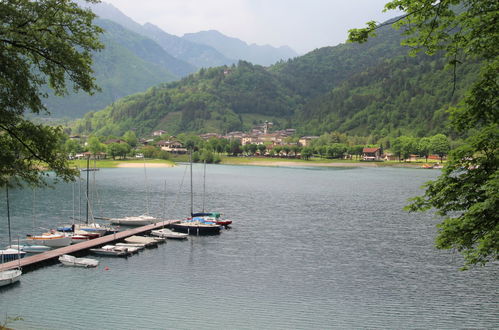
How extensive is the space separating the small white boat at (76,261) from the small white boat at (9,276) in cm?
635

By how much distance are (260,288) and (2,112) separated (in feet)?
92.1

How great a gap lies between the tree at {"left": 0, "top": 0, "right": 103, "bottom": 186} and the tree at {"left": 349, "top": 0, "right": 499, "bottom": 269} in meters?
12.0

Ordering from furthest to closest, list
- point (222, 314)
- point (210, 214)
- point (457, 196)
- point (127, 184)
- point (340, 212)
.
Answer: point (127, 184) → point (340, 212) → point (210, 214) → point (222, 314) → point (457, 196)

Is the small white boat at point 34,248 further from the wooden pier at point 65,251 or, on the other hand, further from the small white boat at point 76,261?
the small white boat at point 76,261

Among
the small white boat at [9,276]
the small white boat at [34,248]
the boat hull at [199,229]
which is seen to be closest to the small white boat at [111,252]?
the small white boat at [34,248]

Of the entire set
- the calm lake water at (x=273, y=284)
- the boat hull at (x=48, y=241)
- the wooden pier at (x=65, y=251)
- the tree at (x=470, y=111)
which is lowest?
the calm lake water at (x=273, y=284)

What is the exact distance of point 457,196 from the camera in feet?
53.6

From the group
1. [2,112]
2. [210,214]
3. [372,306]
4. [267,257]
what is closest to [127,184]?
[210,214]

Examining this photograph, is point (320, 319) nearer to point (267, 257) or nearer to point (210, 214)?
point (267, 257)

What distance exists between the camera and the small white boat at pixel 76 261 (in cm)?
4634

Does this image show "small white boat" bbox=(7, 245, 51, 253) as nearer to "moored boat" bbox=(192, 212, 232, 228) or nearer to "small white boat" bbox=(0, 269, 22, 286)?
"small white boat" bbox=(0, 269, 22, 286)

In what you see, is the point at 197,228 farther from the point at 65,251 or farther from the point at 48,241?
the point at 48,241

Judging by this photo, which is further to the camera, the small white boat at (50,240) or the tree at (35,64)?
the small white boat at (50,240)

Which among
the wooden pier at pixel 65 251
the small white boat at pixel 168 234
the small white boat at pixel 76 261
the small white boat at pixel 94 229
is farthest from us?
the small white boat at pixel 168 234
